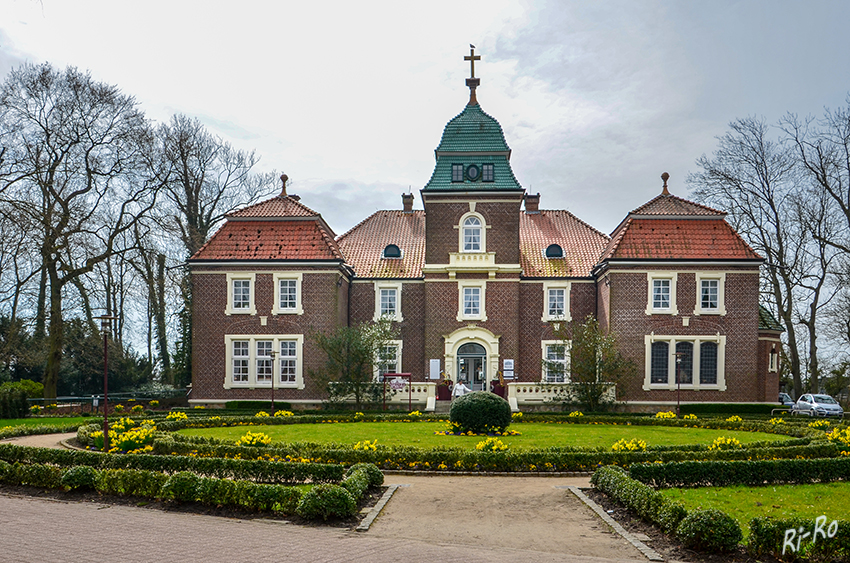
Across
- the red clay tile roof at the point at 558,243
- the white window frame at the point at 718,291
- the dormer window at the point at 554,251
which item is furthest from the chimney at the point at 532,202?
the white window frame at the point at 718,291

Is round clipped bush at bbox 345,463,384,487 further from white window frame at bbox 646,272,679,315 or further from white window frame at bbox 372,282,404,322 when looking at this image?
white window frame at bbox 646,272,679,315

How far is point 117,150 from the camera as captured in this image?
106 feet

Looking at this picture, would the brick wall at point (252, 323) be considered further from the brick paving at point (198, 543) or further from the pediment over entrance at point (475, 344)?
the brick paving at point (198, 543)

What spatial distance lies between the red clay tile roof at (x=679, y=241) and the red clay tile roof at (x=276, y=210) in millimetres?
14314

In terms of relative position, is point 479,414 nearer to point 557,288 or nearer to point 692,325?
point 557,288

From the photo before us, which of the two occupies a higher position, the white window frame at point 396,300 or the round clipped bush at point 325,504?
the white window frame at point 396,300

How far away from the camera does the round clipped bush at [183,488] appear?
38.2ft

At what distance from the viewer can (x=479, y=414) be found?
68.4 feet

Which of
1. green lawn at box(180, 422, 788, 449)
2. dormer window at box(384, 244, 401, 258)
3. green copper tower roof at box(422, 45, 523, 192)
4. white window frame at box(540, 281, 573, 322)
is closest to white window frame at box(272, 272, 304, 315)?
dormer window at box(384, 244, 401, 258)

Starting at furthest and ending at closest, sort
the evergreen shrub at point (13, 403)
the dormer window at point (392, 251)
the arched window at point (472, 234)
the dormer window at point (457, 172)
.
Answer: the dormer window at point (392, 251) < the dormer window at point (457, 172) < the arched window at point (472, 234) < the evergreen shrub at point (13, 403)

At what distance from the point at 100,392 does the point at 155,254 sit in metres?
9.26

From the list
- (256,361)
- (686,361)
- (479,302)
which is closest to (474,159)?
(479,302)

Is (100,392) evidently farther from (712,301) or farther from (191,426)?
(712,301)

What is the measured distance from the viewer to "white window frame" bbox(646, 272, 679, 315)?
1249 inches
